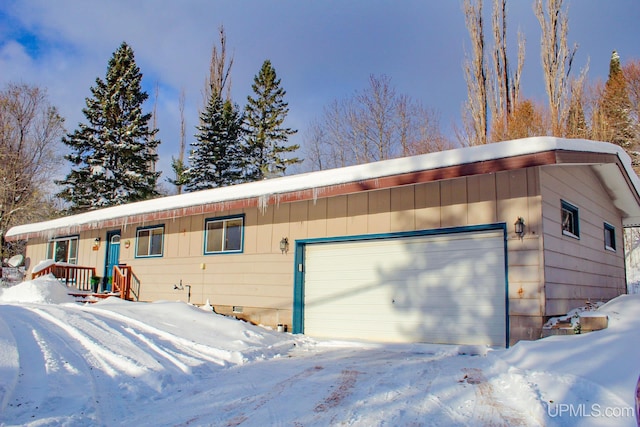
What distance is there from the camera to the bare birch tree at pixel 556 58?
16.3 m

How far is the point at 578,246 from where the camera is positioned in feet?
23.9

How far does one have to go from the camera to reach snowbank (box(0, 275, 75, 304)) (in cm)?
988

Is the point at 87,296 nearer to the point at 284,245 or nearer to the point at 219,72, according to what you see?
the point at 284,245

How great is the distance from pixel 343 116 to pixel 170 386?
20.1 metres

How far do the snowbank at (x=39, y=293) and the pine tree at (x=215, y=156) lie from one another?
45.8ft

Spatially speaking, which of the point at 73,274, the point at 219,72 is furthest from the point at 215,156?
the point at 73,274

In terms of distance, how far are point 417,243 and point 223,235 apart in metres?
4.43

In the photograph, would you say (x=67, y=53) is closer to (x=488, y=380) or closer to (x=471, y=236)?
(x=471, y=236)

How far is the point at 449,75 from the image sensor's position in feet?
71.6

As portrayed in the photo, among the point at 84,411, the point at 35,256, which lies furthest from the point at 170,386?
the point at 35,256

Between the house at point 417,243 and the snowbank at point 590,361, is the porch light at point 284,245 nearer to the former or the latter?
the house at point 417,243

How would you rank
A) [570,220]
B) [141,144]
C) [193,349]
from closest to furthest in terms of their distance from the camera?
1. [193,349]
2. [570,220]
3. [141,144]

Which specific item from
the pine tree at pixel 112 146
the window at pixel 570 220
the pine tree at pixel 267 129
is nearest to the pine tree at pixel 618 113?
the window at pixel 570 220

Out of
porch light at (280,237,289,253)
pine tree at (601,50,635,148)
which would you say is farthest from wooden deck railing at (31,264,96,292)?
pine tree at (601,50,635,148)
